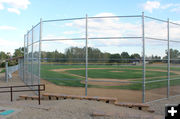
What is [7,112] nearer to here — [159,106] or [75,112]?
[75,112]

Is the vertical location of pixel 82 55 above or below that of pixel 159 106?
above

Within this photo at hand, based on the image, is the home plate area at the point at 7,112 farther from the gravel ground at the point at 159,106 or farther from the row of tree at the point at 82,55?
the gravel ground at the point at 159,106

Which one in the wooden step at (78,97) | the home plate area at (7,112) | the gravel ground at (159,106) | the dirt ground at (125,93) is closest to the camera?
the home plate area at (7,112)

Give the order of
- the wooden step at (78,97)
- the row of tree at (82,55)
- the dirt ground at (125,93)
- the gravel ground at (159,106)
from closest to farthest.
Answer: the gravel ground at (159,106), the wooden step at (78,97), the dirt ground at (125,93), the row of tree at (82,55)

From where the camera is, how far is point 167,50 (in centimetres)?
788

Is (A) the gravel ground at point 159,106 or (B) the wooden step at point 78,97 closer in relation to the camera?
(A) the gravel ground at point 159,106

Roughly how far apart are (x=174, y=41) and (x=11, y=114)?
755 centimetres

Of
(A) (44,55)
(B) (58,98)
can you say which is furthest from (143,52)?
(A) (44,55)

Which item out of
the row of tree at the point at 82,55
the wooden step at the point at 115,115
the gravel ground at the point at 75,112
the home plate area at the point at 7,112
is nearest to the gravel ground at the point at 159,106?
the gravel ground at the point at 75,112

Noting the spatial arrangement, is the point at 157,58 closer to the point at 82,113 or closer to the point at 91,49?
the point at 91,49

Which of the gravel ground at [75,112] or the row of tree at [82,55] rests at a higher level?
the row of tree at [82,55]

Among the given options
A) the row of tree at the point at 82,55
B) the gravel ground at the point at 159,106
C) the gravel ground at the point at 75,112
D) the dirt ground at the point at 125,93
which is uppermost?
the row of tree at the point at 82,55

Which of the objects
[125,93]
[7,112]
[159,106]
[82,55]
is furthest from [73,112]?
[125,93]

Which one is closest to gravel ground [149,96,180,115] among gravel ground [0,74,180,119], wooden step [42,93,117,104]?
gravel ground [0,74,180,119]
